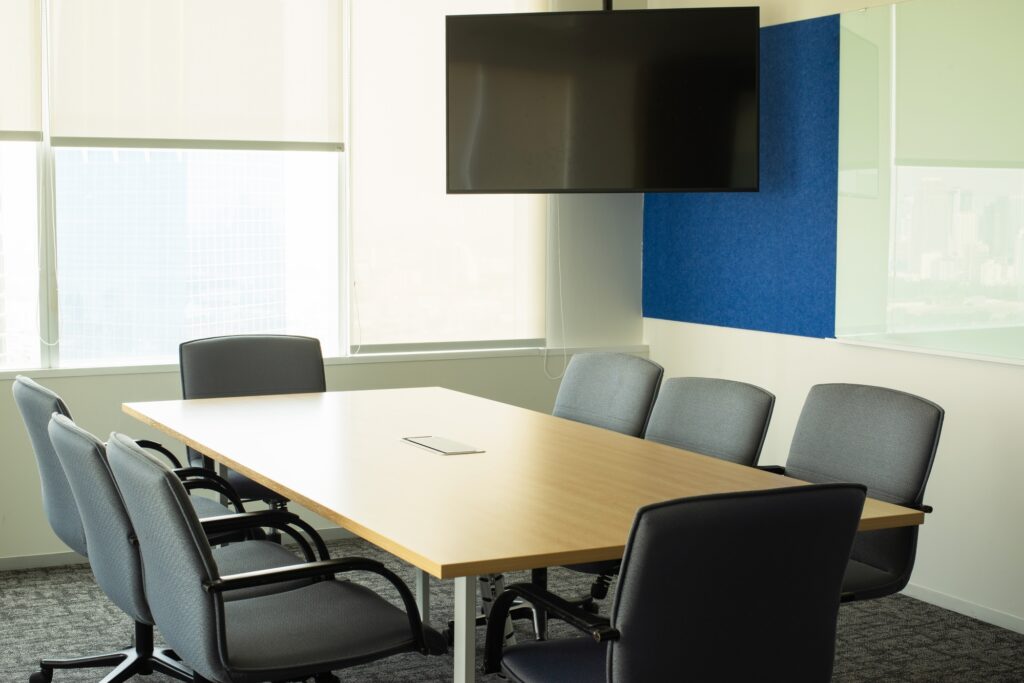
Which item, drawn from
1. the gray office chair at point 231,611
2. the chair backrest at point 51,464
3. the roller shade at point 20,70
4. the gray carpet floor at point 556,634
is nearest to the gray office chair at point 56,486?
the chair backrest at point 51,464

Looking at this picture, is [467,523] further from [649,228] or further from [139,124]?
[649,228]

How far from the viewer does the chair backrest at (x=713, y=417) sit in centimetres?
399

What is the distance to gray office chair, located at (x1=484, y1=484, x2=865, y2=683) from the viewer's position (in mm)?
2348

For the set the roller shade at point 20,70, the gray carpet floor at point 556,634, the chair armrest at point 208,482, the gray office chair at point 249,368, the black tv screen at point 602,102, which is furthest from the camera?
the black tv screen at point 602,102

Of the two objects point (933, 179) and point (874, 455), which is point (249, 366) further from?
point (933, 179)

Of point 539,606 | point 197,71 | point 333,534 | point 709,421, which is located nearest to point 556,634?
point 709,421

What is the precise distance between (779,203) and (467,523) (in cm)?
340

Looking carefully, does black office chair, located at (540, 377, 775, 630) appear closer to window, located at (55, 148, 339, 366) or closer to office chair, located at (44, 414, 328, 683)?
office chair, located at (44, 414, 328, 683)

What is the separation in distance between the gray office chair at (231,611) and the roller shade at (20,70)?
9.74 feet

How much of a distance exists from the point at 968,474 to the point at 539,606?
2820 mm

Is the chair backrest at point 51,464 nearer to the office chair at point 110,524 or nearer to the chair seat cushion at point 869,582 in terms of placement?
the office chair at point 110,524

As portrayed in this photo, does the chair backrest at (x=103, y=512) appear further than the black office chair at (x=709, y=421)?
No

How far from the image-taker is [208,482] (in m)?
3.97

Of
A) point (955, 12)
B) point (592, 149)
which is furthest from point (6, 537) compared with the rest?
point (955, 12)
